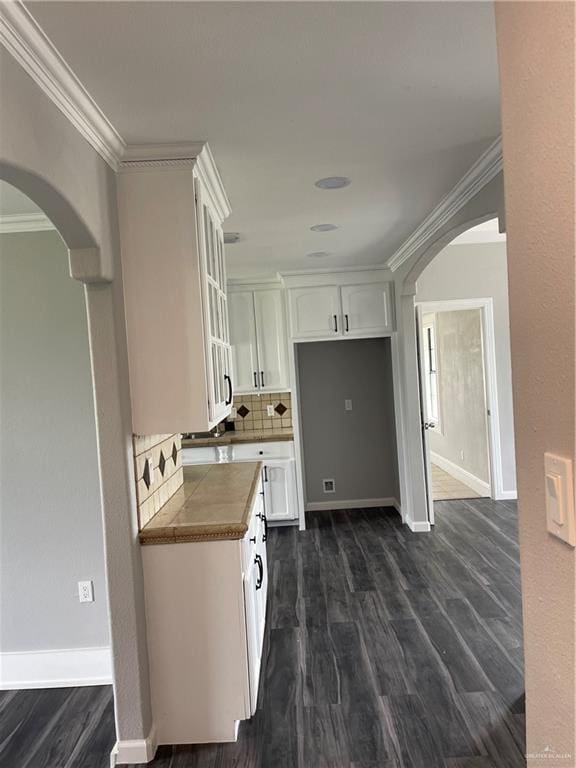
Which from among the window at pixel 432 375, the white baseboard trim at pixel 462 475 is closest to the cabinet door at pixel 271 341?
the white baseboard trim at pixel 462 475

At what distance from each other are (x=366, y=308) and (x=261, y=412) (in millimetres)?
1488

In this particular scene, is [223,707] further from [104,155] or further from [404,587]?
[104,155]

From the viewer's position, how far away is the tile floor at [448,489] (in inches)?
216

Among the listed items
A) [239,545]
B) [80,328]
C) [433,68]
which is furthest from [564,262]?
[80,328]

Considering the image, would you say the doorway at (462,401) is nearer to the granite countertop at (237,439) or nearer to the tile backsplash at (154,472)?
the granite countertop at (237,439)

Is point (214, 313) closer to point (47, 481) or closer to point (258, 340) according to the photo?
point (47, 481)

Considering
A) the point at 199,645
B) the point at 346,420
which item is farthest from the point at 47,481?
the point at 346,420

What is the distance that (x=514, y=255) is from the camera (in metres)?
0.88

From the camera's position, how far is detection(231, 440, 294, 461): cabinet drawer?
15.4 ft

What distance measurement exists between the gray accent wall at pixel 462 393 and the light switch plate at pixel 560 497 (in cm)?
473

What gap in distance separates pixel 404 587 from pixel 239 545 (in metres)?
1.82

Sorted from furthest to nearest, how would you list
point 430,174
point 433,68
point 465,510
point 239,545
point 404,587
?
point 465,510 → point 404,587 → point 430,174 → point 239,545 → point 433,68

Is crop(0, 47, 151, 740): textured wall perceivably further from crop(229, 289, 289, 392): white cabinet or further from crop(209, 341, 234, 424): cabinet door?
crop(229, 289, 289, 392): white cabinet

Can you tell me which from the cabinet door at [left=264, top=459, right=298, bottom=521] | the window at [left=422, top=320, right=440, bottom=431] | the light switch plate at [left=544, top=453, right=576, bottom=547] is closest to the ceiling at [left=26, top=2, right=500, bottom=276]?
the light switch plate at [left=544, top=453, right=576, bottom=547]
